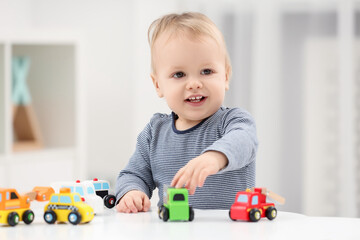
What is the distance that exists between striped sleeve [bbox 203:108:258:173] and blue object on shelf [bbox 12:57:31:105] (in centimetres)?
200

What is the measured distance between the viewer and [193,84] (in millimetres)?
1072

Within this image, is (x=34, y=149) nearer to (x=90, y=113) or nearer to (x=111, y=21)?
(x=90, y=113)

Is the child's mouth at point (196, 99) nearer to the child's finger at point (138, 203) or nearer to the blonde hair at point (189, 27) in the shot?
the blonde hair at point (189, 27)

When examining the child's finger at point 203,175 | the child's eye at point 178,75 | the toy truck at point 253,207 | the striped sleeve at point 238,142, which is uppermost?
the child's eye at point 178,75

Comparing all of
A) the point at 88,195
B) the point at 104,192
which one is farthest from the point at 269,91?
the point at 88,195

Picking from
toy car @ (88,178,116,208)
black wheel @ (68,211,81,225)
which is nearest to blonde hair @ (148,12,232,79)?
toy car @ (88,178,116,208)

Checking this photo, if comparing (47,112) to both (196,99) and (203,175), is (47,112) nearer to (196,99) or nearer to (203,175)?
(196,99)

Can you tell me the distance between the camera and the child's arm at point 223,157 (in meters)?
0.81

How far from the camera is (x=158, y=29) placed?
46.1 inches

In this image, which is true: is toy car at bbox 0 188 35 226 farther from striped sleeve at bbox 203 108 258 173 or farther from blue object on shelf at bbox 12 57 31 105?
blue object on shelf at bbox 12 57 31 105

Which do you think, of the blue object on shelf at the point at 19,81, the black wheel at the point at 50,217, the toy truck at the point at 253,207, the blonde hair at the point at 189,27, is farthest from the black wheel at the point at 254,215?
the blue object on shelf at the point at 19,81

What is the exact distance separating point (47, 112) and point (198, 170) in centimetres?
235

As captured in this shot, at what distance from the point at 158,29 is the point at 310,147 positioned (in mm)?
1945

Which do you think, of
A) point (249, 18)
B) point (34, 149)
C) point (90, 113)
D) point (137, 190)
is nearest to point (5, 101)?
point (34, 149)
